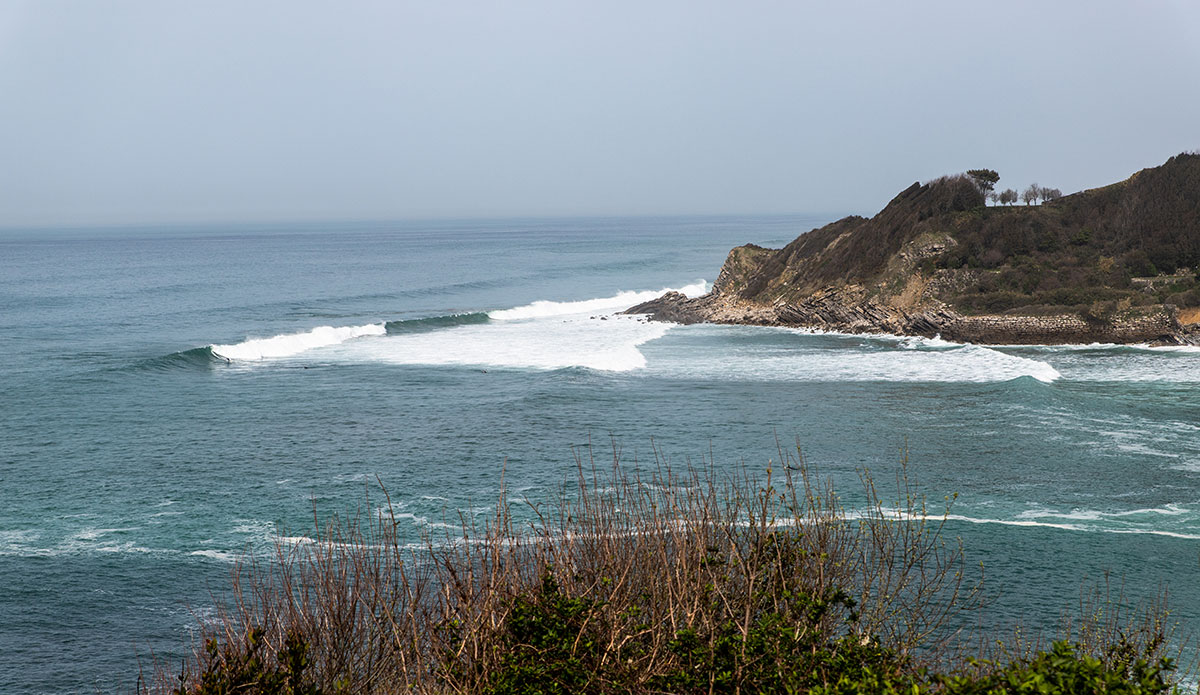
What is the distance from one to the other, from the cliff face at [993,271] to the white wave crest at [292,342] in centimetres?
1992

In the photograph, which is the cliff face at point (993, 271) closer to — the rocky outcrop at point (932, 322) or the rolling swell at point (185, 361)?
the rocky outcrop at point (932, 322)

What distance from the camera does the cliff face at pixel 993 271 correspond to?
4956 cm

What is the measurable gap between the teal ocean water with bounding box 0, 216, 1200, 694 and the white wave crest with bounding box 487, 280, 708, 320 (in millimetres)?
8234

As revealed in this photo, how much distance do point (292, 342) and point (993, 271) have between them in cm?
4097

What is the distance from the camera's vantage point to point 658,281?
105 metres

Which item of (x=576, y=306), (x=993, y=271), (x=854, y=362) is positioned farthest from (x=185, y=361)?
(x=993, y=271)

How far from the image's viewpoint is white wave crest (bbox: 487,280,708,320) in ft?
240

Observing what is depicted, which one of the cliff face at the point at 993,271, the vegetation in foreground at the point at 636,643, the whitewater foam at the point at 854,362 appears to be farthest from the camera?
the cliff face at the point at 993,271

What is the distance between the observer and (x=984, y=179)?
214 ft

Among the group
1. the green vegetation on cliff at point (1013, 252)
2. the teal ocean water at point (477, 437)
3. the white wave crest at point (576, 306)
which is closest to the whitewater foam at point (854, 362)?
the teal ocean water at point (477, 437)

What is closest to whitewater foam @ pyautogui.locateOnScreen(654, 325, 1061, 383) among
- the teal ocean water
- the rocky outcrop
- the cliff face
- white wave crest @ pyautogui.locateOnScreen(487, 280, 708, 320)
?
the teal ocean water

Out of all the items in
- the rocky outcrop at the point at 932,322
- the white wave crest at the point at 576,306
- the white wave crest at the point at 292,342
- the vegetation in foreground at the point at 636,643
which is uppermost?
the vegetation in foreground at the point at 636,643

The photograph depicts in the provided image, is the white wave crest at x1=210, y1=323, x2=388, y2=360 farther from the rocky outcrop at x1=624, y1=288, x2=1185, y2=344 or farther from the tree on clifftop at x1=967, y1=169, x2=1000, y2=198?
the tree on clifftop at x1=967, y1=169, x2=1000, y2=198

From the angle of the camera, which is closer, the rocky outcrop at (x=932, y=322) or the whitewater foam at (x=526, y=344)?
the whitewater foam at (x=526, y=344)
